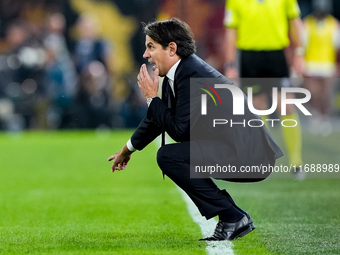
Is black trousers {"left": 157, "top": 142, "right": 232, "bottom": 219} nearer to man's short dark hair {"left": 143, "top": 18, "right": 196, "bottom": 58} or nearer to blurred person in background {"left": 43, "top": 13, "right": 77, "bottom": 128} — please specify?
man's short dark hair {"left": 143, "top": 18, "right": 196, "bottom": 58}

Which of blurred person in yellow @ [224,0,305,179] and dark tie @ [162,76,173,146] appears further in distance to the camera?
blurred person in yellow @ [224,0,305,179]

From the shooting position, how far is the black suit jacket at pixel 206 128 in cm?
423

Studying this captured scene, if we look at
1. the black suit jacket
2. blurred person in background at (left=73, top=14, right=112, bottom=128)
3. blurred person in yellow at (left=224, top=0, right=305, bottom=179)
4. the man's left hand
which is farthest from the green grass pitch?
blurred person in background at (left=73, top=14, right=112, bottom=128)

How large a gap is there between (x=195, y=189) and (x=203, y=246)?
1.17ft

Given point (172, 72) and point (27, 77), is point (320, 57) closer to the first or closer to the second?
point (27, 77)

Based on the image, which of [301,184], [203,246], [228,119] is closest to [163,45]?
[228,119]

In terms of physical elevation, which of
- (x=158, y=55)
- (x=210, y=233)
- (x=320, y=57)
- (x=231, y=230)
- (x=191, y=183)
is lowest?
(x=320, y=57)

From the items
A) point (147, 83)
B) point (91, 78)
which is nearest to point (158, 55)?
point (147, 83)

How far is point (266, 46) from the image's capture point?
8016 millimetres

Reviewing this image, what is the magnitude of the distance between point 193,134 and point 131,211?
5.17ft

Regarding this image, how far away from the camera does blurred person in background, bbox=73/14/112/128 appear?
14656mm

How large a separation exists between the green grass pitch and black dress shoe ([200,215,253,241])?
6cm

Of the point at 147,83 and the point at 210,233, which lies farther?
the point at 210,233

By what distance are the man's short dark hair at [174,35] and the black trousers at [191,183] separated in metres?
0.60
